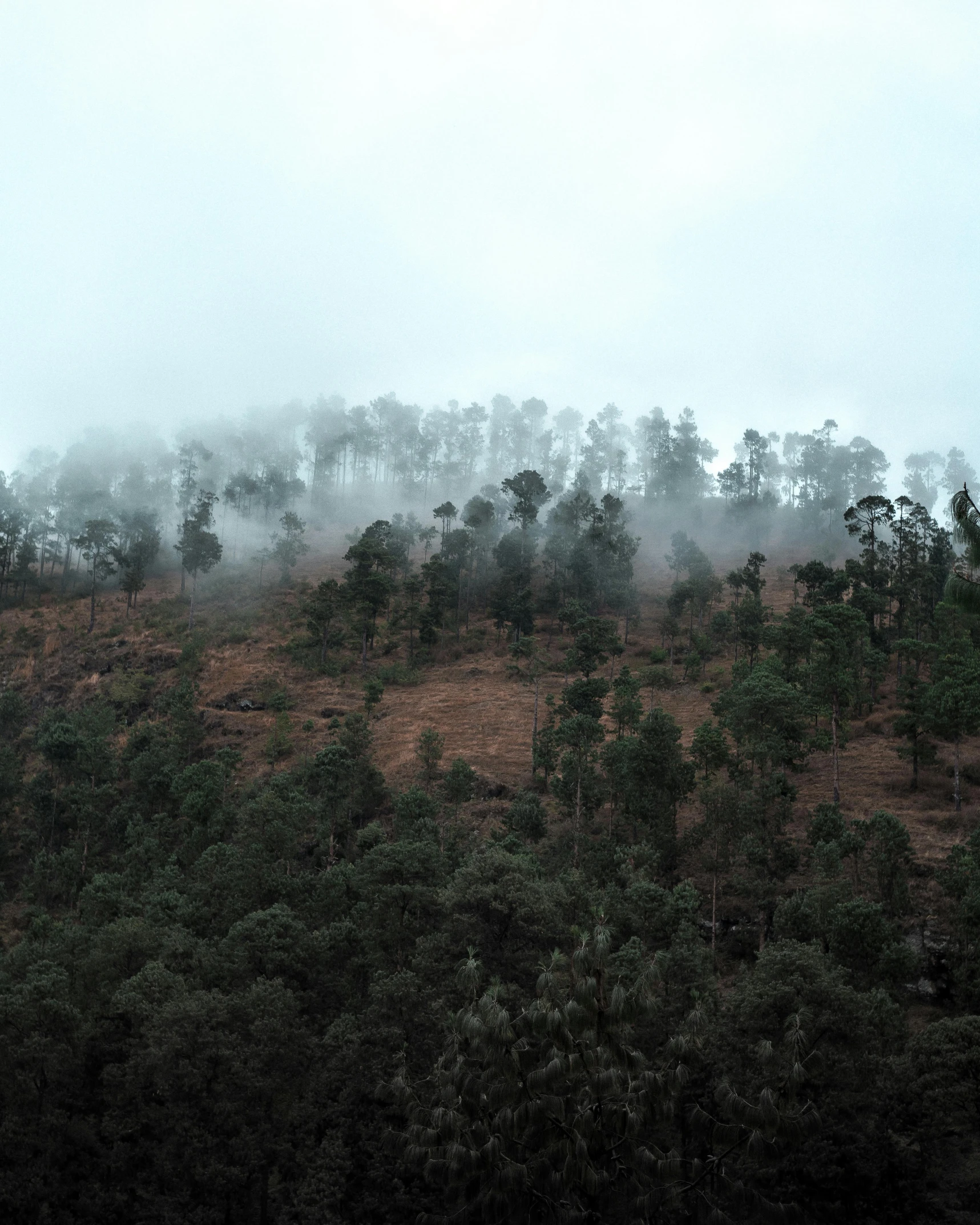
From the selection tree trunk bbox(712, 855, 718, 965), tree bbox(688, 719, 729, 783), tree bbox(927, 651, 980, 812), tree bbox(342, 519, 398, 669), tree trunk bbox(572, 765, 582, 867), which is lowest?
tree trunk bbox(712, 855, 718, 965)

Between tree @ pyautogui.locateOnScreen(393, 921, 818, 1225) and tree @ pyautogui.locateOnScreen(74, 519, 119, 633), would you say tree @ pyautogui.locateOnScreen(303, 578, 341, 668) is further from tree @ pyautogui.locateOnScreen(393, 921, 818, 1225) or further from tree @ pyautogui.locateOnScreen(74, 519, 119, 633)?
tree @ pyautogui.locateOnScreen(393, 921, 818, 1225)

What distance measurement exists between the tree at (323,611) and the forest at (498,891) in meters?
0.62

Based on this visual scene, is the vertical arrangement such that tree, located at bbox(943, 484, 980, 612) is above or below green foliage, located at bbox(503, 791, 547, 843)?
above

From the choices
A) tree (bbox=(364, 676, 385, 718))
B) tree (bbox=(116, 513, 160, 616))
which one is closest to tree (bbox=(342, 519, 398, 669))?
tree (bbox=(364, 676, 385, 718))

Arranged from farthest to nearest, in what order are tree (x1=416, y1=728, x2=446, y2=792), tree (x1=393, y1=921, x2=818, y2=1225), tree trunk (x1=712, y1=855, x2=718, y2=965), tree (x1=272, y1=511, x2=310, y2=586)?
tree (x1=272, y1=511, x2=310, y2=586), tree (x1=416, y1=728, x2=446, y2=792), tree trunk (x1=712, y1=855, x2=718, y2=965), tree (x1=393, y1=921, x2=818, y2=1225)

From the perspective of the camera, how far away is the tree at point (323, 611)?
262ft

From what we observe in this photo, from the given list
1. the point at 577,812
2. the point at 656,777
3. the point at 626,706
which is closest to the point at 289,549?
the point at 626,706

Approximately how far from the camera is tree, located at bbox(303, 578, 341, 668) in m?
80.0

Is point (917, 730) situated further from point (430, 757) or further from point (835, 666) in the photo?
point (430, 757)

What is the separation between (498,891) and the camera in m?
29.3

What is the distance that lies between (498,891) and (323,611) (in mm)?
53871

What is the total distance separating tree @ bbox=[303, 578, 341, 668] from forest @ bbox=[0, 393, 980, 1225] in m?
0.62

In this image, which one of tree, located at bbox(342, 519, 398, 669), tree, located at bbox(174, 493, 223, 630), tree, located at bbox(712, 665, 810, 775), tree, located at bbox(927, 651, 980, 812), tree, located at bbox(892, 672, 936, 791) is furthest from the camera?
tree, located at bbox(174, 493, 223, 630)

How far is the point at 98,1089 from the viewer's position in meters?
28.6
